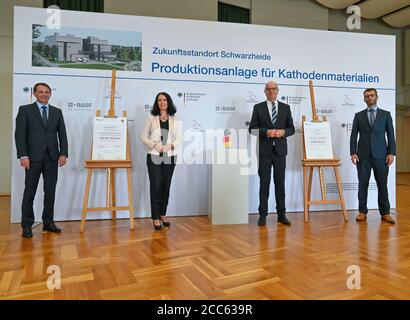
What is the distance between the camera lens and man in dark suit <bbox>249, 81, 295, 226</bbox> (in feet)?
12.1

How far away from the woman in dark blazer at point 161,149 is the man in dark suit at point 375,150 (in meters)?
2.21

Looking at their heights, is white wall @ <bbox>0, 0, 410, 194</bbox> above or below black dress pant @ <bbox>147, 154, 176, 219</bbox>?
above

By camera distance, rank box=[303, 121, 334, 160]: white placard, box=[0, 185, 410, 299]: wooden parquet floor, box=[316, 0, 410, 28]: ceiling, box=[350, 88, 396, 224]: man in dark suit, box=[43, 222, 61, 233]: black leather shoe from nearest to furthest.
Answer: box=[0, 185, 410, 299]: wooden parquet floor < box=[43, 222, 61, 233]: black leather shoe < box=[350, 88, 396, 224]: man in dark suit < box=[303, 121, 334, 160]: white placard < box=[316, 0, 410, 28]: ceiling

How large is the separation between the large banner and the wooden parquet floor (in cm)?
71

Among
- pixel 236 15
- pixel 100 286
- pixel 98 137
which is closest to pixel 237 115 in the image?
pixel 98 137

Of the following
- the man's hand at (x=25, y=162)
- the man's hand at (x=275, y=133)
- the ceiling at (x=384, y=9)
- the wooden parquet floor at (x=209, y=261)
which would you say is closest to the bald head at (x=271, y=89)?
the man's hand at (x=275, y=133)

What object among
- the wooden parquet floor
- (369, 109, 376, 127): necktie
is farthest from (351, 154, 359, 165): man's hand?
the wooden parquet floor

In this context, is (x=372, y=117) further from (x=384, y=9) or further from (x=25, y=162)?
(x=384, y=9)

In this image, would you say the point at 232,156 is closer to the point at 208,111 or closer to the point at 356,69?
the point at 208,111

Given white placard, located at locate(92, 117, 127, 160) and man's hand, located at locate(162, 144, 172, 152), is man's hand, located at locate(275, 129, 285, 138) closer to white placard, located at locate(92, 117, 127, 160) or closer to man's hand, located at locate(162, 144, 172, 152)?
man's hand, located at locate(162, 144, 172, 152)

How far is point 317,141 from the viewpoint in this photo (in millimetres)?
4016

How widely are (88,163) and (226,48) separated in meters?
2.31

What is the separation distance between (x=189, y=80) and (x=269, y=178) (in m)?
1.63

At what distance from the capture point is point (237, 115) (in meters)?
4.29
